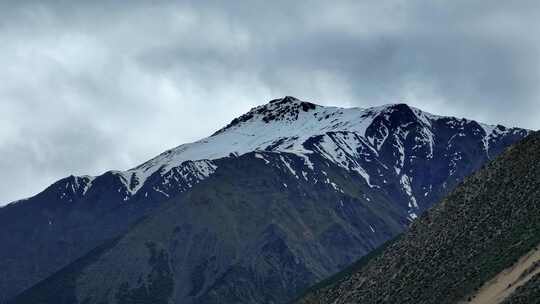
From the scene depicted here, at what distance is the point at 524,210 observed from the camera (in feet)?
494

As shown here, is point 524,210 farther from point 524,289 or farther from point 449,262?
point 524,289

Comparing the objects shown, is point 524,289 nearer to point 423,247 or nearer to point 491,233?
point 491,233

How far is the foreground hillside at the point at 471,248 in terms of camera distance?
136500 mm

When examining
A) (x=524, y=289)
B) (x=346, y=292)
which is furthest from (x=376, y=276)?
(x=524, y=289)

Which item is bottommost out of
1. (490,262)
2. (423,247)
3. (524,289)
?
(524,289)

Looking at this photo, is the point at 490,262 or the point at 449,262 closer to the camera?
the point at 490,262

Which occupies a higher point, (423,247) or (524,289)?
(423,247)

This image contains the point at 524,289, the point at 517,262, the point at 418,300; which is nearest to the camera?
the point at 524,289

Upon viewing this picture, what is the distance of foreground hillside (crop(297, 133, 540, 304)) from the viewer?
136 m

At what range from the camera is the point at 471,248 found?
15050 cm

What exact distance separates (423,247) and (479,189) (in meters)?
11.9

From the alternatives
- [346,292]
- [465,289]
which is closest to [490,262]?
[465,289]

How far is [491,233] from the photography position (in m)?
151

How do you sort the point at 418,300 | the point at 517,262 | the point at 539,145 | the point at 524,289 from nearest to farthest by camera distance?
the point at 524,289, the point at 517,262, the point at 418,300, the point at 539,145
